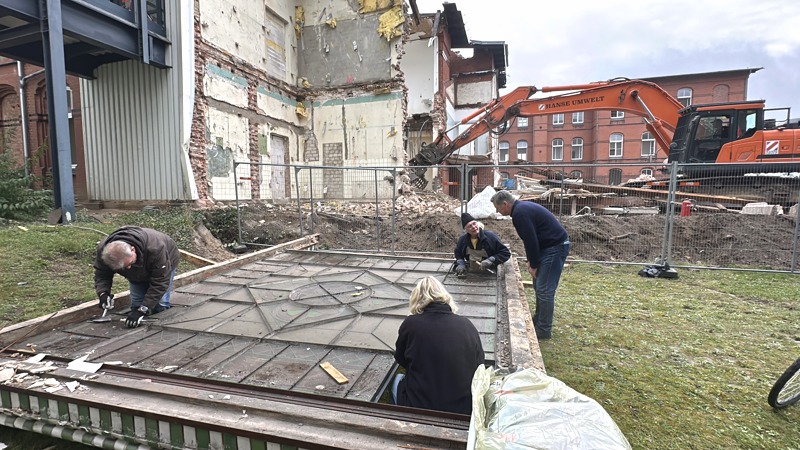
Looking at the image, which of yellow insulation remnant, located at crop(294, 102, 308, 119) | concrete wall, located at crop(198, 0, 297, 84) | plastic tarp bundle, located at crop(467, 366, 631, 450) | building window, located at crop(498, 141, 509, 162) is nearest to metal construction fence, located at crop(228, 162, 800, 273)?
concrete wall, located at crop(198, 0, 297, 84)

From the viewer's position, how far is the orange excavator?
9188mm

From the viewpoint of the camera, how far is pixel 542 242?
4113 mm

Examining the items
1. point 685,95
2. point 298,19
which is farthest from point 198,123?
point 685,95

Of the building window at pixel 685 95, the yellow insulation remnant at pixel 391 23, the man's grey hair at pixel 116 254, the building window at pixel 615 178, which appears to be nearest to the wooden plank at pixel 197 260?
A: the man's grey hair at pixel 116 254

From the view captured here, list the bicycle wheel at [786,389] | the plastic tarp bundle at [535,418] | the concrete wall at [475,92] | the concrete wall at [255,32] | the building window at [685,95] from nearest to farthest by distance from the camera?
the plastic tarp bundle at [535,418] < the bicycle wheel at [786,389] < the concrete wall at [255,32] < the concrete wall at [475,92] < the building window at [685,95]

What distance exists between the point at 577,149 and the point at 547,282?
125 ft

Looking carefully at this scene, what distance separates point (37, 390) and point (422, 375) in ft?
7.93

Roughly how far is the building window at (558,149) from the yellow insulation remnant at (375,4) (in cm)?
2842

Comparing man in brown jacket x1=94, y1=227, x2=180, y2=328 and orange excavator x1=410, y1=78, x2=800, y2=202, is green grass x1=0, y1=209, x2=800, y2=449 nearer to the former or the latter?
man in brown jacket x1=94, y1=227, x2=180, y2=328

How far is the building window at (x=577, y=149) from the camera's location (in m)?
37.2

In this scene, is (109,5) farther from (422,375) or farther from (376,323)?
(422,375)

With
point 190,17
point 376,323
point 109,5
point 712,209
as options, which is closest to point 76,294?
point 376,323

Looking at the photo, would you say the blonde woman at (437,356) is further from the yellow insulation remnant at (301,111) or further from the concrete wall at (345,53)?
the yellow insulation remnant at (301,111)

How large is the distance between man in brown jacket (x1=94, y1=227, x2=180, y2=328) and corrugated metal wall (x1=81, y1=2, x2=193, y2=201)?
7127 mm
